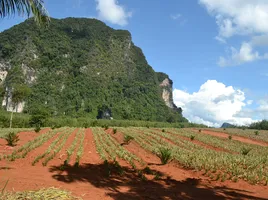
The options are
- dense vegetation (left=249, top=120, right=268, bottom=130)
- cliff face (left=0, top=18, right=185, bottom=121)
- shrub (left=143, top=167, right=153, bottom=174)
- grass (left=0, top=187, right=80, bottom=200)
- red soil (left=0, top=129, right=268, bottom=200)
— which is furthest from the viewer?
cliff face (left=0, top=18, right=185, bottom=121)

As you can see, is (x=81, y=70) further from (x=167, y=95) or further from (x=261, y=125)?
(x=261, y=125)

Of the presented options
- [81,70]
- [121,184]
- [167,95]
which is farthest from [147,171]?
[167,95]

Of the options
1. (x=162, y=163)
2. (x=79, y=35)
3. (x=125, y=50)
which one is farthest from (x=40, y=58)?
(x=162, y=163)

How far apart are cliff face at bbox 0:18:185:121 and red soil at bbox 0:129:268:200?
290ft

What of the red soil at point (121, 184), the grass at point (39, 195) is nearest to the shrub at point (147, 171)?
the red soil at point (121, 184)

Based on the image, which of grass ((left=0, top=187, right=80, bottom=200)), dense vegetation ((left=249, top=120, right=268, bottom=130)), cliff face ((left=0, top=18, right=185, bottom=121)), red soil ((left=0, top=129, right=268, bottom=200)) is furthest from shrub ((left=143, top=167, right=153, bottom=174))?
cliff face ((left=0, top=18, right=185, bottom=121))

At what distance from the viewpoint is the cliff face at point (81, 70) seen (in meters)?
104

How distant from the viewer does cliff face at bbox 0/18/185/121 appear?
104m

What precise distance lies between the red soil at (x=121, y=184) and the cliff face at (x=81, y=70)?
290ft

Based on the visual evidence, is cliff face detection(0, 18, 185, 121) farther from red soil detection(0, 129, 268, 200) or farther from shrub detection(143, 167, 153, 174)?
shrub detection(143, 167, 153, 174)

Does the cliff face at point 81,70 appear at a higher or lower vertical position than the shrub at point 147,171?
higher

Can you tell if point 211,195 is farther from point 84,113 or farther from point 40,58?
point 40,58

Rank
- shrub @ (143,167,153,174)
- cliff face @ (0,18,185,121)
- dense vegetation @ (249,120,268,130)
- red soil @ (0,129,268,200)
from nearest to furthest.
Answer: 1. red soil @ (0,129,268,200)
2. shrub @ (143,167,153,174)
3. dense vegetation @ (249,120,268,130)
4. cliff face @ (0,18,185,121)

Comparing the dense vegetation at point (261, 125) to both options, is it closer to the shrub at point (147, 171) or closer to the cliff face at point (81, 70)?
the cliff face at point (81, 70)
